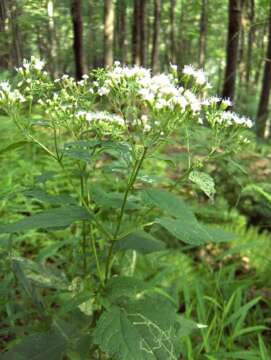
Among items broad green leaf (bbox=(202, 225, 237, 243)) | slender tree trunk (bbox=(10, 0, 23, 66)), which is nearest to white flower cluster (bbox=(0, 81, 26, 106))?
broad green leaf (bbox=(202, 225, 237, 243))

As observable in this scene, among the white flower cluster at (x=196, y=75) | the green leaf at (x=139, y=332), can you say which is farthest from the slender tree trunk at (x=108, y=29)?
the green leaf at (x=139, y=332)

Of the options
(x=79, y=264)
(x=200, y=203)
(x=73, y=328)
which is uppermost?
(x=73, y=328)

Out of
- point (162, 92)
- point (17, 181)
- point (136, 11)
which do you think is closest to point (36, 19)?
point (17, 181)

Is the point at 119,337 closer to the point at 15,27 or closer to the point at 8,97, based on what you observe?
the point at 8,97

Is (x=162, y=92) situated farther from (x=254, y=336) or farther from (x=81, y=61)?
(x=81, y=61)

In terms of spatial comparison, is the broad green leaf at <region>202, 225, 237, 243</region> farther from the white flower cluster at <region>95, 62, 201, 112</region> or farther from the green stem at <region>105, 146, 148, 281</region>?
the white flower cluster at <region>95, 62, 201, 112</region>

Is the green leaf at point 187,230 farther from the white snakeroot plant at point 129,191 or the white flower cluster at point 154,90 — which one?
the white flower cluster at point 154,90

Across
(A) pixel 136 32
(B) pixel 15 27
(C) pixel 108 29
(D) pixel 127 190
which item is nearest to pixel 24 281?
(D) pixel 127 190
